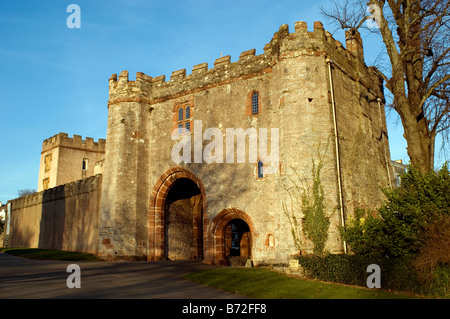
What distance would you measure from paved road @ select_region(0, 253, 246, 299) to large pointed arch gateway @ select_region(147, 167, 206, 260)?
4.98 meters

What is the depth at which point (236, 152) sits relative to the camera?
65.6 ft

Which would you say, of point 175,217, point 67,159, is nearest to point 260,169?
point 175,217

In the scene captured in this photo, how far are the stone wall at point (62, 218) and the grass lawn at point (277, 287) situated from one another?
40.0 feet

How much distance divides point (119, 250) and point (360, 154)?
43.2ft

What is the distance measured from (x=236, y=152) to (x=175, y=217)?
20.9ft

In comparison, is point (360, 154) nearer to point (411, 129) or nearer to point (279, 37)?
point (411, 129)

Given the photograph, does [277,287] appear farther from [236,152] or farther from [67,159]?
[67,159]

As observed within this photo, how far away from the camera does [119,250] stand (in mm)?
21688

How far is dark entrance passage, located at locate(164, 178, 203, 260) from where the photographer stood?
2336 cm

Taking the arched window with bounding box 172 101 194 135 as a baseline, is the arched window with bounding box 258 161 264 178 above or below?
below

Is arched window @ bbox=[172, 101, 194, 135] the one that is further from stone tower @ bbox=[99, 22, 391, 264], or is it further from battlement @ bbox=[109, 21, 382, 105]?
battlement @ bbox=[109, 21, 382, 105]

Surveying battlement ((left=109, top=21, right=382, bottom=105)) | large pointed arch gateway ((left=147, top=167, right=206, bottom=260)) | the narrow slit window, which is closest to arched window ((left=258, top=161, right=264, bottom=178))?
large pointed arch gateway ((left=147, top=167, right=206, bottom=260))

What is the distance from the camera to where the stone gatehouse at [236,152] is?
17.8 m

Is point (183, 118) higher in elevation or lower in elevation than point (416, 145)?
higher
